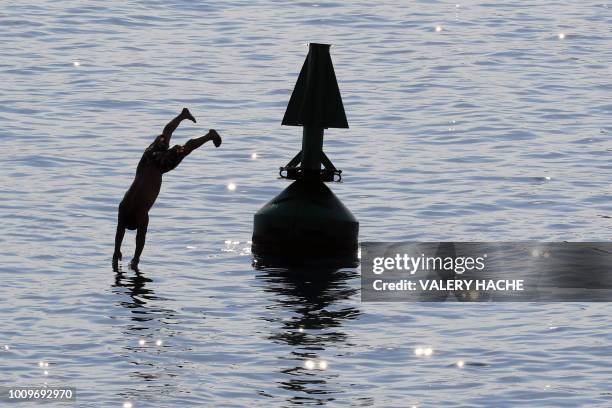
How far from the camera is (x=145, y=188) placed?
23.0 metres

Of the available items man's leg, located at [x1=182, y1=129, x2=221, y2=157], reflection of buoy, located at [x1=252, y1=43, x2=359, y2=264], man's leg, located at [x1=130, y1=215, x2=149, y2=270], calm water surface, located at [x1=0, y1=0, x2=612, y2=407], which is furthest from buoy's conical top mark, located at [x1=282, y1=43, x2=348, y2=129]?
man's leg, located at [x1=130, y1=215, x2=149, y2=270]

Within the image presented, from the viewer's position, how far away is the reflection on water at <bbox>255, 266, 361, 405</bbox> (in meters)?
17.3

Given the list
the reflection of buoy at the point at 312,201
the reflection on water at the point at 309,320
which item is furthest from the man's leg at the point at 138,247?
the reflection of buoy at the point at 312,201

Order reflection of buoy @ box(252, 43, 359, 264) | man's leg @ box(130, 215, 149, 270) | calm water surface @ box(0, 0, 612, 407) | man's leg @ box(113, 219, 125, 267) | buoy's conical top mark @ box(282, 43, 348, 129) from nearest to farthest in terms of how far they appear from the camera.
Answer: calm water surface @ box(0, 0, 612, 407) < man's leg @ box(130, 215, 149, 270) < man's leg @ box(113, 219, 125, 267) < reflection of buoy @ box(252, 43, 359, 264) < buoy's conical top mark @ box(282, 43, 348, 129)

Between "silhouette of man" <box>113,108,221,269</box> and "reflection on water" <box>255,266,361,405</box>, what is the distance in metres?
1.68

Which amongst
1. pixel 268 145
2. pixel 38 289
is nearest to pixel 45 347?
pixel 38 289

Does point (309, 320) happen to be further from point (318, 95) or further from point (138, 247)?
point (318, 95)

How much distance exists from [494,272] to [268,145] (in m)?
11.7

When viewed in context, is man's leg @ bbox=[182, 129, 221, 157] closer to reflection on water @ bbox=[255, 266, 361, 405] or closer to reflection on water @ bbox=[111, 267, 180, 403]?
reflection on water @ bbox=[111, 267, 180, 403]

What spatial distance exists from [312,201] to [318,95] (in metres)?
1.51

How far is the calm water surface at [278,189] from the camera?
58.5 ft

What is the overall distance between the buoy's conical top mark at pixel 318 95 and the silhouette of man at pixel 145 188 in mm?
1741

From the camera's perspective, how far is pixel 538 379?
17609 millimetres

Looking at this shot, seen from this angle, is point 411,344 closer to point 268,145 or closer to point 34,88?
point 268,145
